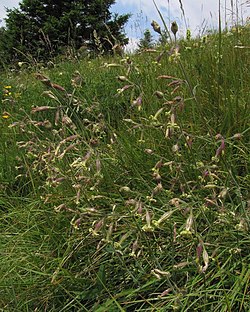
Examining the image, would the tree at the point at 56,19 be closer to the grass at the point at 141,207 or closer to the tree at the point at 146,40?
the tree at the point at 146,40

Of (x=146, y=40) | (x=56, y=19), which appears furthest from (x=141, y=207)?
(x=56, y=19)

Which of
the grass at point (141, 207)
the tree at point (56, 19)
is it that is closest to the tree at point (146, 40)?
the grass at point (141, 207)

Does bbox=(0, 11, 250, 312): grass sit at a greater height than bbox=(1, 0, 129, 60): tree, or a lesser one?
lesser

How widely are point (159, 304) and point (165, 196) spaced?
1.70 feet

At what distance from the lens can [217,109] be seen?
7.34 feet

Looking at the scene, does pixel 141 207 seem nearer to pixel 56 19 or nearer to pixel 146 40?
pixel 146 40

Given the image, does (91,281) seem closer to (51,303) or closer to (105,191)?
(51,303)

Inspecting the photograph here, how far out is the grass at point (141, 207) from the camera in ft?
4.58

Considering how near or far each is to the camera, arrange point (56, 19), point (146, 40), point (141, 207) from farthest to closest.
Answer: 1. point (56, 19)
2. point (146, 40)
3. point (141, 207)

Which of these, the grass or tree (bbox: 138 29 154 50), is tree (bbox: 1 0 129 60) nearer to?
tree (bbox: 138 29 154 50)

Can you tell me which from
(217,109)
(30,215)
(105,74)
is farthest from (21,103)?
(217,109)

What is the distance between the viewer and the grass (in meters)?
1.40

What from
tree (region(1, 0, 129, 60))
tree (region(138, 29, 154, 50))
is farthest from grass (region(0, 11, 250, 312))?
tree (region(1, 0, 129, 60))

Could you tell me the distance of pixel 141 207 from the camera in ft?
4.21
